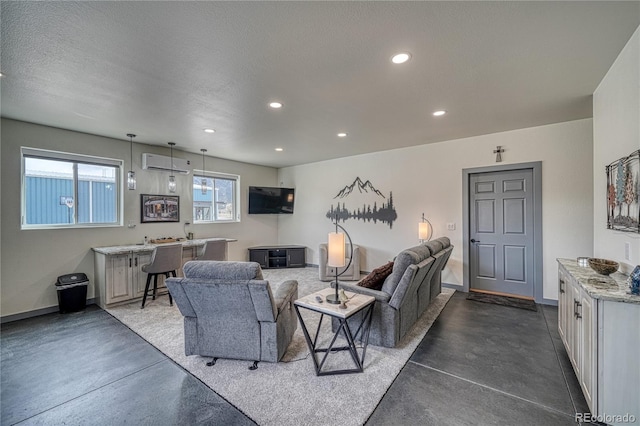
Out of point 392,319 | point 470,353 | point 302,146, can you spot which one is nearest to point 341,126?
point 302,146

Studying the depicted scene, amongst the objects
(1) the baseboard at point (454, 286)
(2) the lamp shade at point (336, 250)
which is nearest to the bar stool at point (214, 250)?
(2) the lamp shade at point (336, 250)

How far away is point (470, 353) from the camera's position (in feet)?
8.63

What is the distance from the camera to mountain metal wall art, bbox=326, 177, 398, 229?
5555 mm

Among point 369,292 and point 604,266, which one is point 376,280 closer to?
point 369,292

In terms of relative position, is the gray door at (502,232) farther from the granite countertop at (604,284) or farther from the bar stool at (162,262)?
the bar stool at (162,262)

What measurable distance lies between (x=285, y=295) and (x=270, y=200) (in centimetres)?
452

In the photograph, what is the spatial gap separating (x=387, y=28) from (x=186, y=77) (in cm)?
185

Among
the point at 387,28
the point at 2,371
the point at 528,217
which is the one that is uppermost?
the point at 387,28

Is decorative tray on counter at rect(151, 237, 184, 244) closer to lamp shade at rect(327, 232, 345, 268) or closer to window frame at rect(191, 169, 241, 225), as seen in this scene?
window frame at rect(191, 169, 241, 225)

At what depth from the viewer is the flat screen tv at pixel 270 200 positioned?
669 centimetres

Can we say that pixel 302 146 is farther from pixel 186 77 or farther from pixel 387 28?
pixel 387 28

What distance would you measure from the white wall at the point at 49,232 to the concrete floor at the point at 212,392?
0.69 metres

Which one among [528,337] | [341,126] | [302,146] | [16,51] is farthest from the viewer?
[302,146]

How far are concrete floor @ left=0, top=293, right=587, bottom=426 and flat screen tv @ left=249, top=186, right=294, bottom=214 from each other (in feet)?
12.9
